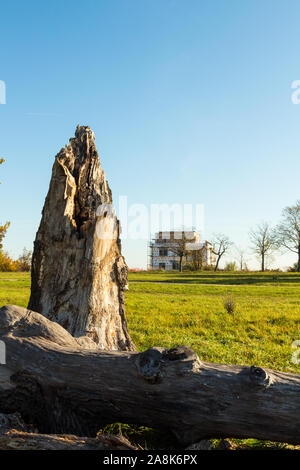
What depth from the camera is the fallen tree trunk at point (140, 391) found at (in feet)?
9.18

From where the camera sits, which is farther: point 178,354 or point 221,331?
point 221,331

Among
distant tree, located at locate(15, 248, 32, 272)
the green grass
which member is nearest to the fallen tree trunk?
the green grass

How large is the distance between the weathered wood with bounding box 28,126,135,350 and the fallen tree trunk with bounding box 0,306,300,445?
1.81 meters

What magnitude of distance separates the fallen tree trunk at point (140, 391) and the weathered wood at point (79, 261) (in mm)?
1812

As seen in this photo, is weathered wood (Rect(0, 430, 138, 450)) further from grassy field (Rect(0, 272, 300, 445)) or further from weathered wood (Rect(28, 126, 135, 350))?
grassy field (Rect(0, 272, 300, 445))

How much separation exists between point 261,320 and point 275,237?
46.7m

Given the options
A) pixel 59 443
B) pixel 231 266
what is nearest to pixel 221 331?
pixel 59 443

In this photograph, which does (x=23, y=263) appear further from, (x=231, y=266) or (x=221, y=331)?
(x=221, y=331)

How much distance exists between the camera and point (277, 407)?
2.75 metres

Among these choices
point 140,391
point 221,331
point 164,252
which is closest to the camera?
point 140,391

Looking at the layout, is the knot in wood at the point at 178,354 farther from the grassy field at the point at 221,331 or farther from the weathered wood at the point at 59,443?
the grassy field at the point at 221,331

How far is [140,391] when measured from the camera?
3000 mm

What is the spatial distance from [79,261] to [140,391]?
287 centimetres
